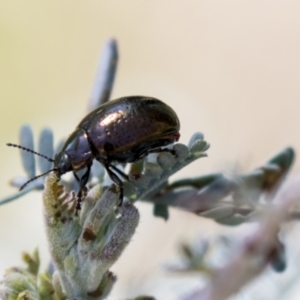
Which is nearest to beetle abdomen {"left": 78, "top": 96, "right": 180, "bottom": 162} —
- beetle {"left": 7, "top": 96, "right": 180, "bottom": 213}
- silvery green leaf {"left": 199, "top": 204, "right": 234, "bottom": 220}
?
beetle {"left": 7, "top": 96, "right": 180, "bottom": 213}

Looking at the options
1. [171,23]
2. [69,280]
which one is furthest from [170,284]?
[171,23]

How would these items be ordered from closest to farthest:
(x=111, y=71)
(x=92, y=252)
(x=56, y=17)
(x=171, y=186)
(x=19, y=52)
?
(x=92, y=252)
(x=171, y=186)
(x=111, y=71)
(x=19, y=52)
(x=56, y=17)

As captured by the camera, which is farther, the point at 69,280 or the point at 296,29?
the point at 296,29

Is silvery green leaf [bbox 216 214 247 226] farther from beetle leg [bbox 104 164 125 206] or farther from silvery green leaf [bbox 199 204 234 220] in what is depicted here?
beetle leg [bbox 104 164 125 206]

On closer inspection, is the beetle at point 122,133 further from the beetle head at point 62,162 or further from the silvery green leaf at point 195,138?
the silvery green leaf at point 195,138

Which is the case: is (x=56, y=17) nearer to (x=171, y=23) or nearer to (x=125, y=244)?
(x=171, y=23)

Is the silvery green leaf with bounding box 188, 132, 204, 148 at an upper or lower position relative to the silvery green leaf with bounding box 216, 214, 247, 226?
upper
